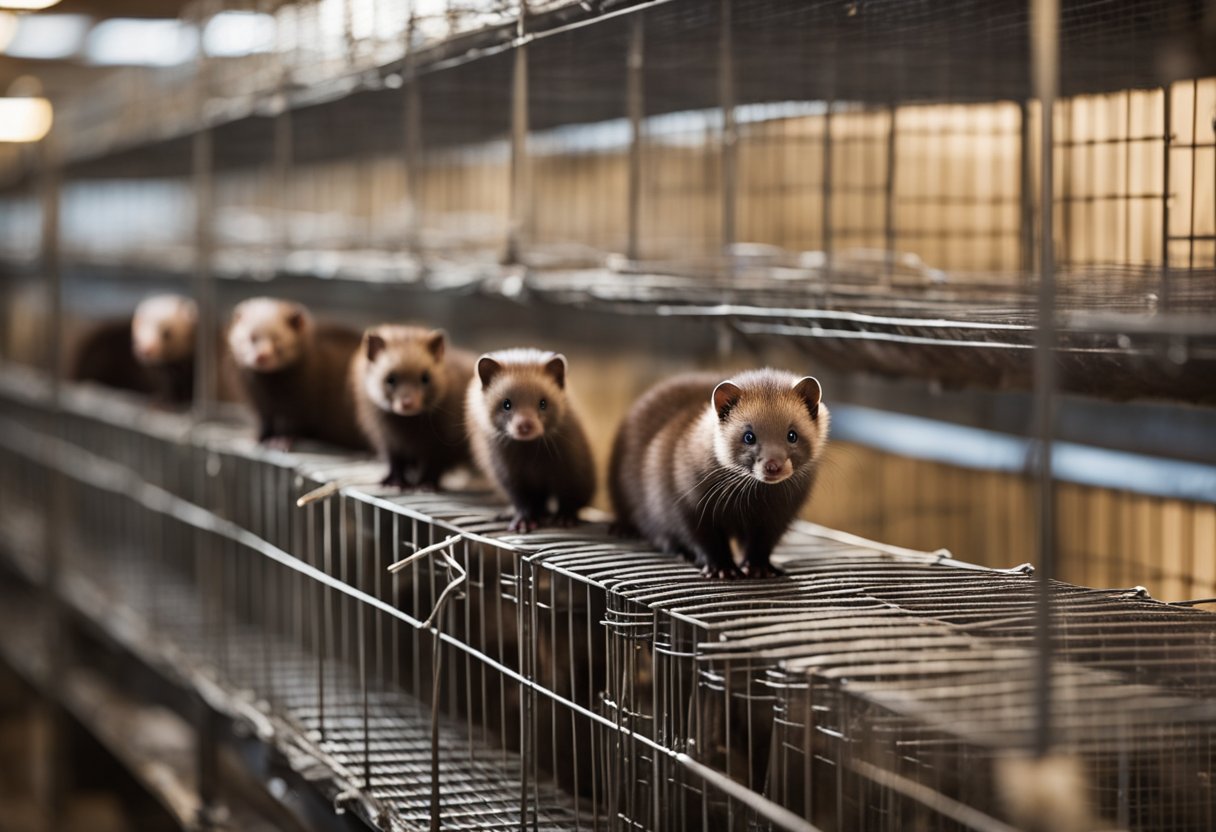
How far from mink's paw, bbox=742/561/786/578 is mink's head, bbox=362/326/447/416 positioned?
1239mm

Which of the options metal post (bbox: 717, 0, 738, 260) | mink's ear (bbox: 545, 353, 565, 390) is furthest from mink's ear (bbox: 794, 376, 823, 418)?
metal post (bbox: 717, 0, 738, 260)

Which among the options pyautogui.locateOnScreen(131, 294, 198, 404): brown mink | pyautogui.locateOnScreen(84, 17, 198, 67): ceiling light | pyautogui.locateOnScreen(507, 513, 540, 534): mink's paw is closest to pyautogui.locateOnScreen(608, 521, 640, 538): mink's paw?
pyautogui.locateOnScreen(507, 513, 540, 534): mink's paw

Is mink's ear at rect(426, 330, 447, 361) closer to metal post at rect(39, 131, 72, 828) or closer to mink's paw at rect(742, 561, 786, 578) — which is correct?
mink's paw at rect(742, 561, 786, 578)

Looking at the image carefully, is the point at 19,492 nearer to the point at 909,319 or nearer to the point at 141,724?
the point at 141,724

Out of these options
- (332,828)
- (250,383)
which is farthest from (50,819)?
(332,828)

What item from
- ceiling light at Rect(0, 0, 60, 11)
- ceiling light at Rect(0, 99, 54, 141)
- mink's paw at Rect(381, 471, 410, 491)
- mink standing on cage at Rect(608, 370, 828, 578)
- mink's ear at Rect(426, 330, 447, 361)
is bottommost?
mink's paw at Rect(381, 471, 410, 491)

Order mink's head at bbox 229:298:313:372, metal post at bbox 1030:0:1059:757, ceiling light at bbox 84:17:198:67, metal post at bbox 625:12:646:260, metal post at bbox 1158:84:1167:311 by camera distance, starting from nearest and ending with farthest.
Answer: metal post at bbox 1030:0:1059:757 < metal post at bbox 1158:84:1167:311 < metal post at bbox 625:12:646:260 < mink's head at bbox 229:298:313:372 < ceiling light at bbox 84:17:198:67

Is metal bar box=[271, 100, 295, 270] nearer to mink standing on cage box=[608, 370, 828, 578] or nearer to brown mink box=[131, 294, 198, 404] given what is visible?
brown mink box=[131, 294, 198, 404]

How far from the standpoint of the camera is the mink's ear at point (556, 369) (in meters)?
2.99

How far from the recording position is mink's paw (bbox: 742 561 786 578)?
2.49 m

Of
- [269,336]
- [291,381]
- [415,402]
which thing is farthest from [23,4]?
[415,402]

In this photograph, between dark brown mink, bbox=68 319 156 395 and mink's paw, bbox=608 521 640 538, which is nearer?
mink's paw, bbox=608 521 640 538

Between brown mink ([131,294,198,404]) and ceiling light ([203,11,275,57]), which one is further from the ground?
ceiling light ([203,11,275,57])

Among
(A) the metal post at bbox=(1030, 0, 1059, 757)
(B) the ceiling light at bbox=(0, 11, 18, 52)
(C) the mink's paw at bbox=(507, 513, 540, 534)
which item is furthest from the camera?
(B) the ceiling light at bbox=(0, 11, 18, 52)
